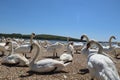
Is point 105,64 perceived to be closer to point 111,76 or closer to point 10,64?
point 111,76

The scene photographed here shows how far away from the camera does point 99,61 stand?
6680mm

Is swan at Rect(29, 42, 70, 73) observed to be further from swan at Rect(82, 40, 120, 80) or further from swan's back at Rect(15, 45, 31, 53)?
swan's back at Rect(15, 45, 31, 53)

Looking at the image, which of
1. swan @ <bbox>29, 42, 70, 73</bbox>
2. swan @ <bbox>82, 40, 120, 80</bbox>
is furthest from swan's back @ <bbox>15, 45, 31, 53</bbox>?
swan @ <bbox>82, 40, 120, 80</bbox>

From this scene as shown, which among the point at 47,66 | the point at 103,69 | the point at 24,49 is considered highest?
the point at 103,69

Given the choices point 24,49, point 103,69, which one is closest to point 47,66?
point 103,69

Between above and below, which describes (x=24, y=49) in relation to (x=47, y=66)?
above

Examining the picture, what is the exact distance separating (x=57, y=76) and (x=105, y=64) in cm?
315

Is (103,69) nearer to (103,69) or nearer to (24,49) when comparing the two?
(103,69)

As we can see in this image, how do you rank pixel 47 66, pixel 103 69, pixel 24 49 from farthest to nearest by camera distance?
pixel 24 49 → pixel 47 66 → pixel 103 69

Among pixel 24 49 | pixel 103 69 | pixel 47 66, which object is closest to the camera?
pixel 103 69

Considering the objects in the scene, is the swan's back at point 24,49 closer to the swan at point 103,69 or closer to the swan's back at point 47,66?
the swan's back at point 47,66

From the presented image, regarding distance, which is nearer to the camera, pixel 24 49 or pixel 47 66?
pixel 47 66

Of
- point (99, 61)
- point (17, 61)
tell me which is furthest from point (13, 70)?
point (99, 61)

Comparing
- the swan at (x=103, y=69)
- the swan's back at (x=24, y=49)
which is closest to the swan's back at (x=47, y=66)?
the swan at (x=103, y=69)
